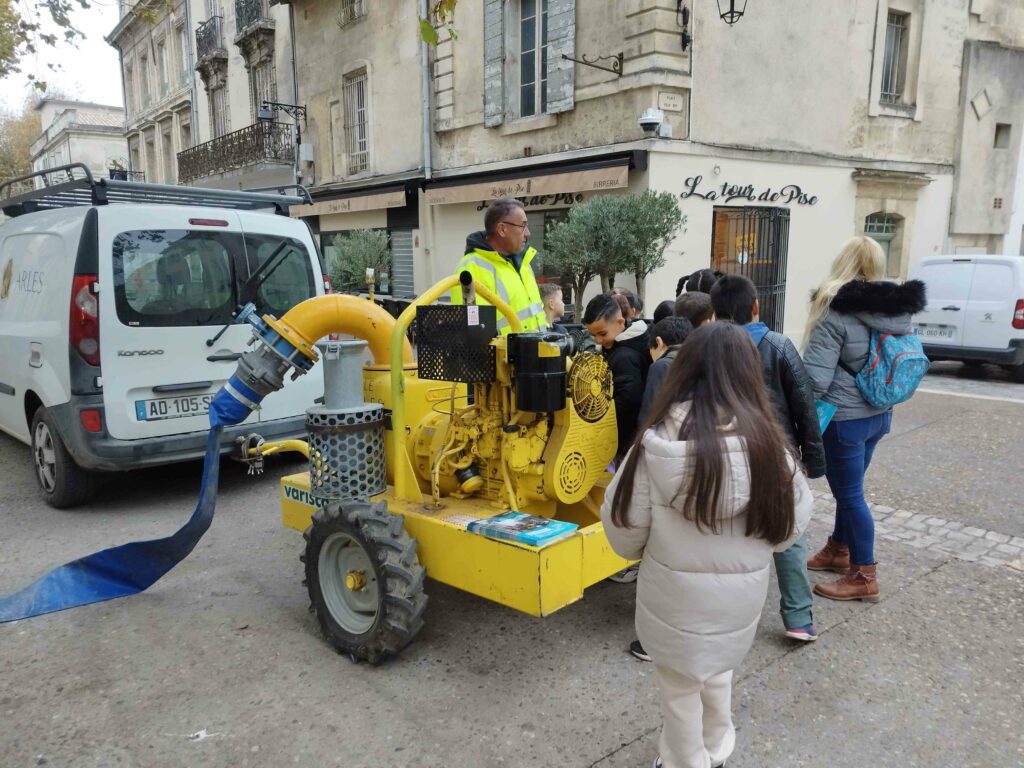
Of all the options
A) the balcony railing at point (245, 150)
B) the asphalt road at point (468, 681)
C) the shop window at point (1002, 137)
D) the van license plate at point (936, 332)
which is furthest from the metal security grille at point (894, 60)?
the balcony railing at point (245, 150)

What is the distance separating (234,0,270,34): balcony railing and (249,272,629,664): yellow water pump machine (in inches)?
816

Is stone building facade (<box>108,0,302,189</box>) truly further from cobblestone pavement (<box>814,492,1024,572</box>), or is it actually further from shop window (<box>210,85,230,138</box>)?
cobblestone pavement (<box>814,492,1024,572</box>)

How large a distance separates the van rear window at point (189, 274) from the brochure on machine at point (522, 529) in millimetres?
3202

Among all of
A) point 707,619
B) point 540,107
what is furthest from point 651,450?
point 540,107

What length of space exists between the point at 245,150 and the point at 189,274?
1775 centimetres

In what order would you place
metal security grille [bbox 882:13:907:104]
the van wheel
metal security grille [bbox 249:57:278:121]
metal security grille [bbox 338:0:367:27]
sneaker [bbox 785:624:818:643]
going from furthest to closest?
metal security grille [bbox 249:57:278:121]
metal security grille [bbox 338:0:367:27]
metal security grille [bbox 882:13:907:104]
the van wheel
sneaker [bbox 785:624:818:643]

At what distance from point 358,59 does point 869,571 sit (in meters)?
17.0

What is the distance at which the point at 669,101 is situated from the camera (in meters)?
11.1

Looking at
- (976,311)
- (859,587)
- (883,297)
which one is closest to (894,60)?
(976,311)

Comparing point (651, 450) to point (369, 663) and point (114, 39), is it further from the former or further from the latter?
point (114, 39)

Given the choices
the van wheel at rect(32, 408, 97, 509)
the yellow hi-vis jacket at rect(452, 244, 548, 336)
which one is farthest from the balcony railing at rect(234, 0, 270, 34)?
the yellow hi-vis jacket at rect(452, 244, 548, 336)

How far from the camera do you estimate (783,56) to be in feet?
40.9

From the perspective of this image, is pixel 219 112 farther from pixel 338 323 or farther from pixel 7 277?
pixel 338 323

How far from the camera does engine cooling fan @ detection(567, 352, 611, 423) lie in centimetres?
318
